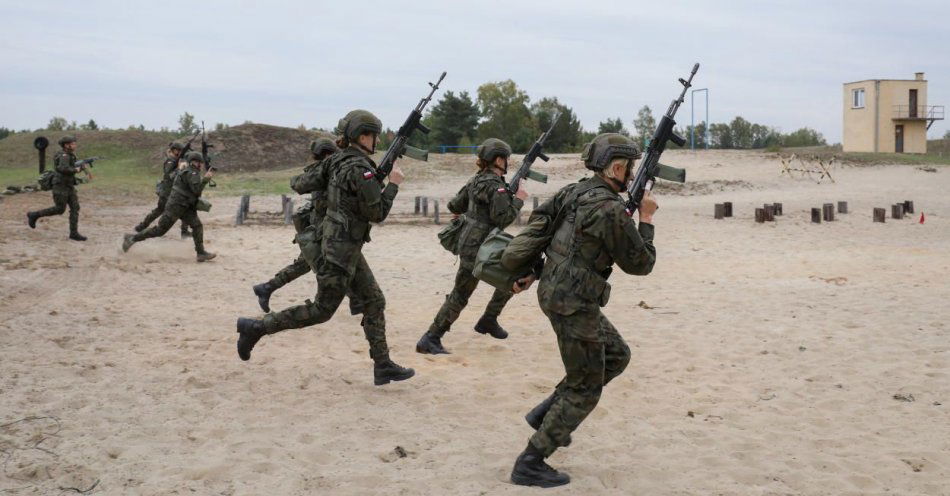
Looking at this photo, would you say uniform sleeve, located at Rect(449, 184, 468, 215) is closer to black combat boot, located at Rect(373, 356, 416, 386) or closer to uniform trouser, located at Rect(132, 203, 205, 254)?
black combat boot, located at Rect(373, 356, 416, 386)

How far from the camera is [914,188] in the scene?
107 feet

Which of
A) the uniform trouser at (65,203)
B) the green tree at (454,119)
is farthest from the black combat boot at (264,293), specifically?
the green tree at (454,119)

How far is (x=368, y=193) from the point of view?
6.36 meters

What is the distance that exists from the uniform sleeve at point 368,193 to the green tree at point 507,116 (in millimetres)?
42672

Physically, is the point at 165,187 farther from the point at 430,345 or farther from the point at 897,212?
the point at 897,212

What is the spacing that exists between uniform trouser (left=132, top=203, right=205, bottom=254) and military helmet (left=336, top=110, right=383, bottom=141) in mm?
7453

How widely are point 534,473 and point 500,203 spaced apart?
334cm

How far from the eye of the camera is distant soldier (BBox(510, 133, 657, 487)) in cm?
465

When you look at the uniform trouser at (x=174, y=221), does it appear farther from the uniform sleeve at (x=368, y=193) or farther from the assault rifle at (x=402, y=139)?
the uniform sleeve at (x=368, y=193)

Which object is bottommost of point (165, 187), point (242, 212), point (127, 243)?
point (127, 243)

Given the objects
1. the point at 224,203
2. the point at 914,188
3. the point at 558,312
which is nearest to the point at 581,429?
the point at 558,312

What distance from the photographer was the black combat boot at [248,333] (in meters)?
6.58

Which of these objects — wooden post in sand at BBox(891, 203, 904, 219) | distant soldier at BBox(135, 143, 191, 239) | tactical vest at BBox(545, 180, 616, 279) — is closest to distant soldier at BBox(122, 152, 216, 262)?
distant soldier at BBox(135, 143, 191, 239)

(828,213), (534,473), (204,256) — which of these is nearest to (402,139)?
(534,473)
